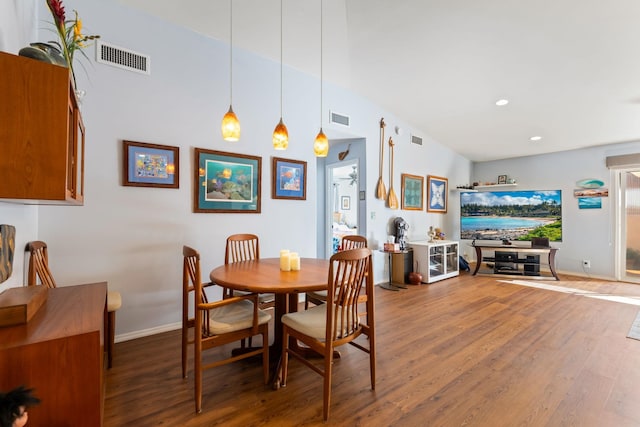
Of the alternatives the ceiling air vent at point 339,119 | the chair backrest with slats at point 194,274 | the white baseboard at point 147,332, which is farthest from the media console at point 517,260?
the chair backrest with slats at point 194,274

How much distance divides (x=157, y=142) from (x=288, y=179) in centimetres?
151

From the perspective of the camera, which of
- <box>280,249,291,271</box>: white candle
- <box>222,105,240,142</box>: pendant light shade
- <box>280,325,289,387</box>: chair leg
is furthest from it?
<box>280,249,291,271</box>: white candle

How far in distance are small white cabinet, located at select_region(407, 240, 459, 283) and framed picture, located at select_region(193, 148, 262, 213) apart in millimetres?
2997

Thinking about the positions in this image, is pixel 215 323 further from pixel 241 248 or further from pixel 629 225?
pixel 629 225

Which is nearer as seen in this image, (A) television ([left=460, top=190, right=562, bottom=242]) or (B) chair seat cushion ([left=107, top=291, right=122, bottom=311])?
(B) chair seat cushion ([left=107, top=291, right=122, bottom=311])

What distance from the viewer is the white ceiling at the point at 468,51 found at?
2799 millimetres

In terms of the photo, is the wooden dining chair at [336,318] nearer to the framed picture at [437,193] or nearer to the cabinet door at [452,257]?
the cabinet door at [452,257]

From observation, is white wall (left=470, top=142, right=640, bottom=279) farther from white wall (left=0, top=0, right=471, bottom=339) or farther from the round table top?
the round table top

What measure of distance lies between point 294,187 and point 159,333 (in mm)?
2170

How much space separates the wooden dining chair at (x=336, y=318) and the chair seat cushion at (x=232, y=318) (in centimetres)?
23

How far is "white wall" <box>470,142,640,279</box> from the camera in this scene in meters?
5.29

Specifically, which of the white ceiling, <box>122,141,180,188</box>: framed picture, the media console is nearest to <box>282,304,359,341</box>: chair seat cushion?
<box>122,141,180,188</box>: framed picture

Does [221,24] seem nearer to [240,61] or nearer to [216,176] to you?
[240,61]

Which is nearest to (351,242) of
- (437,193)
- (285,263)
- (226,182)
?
(285,263)
